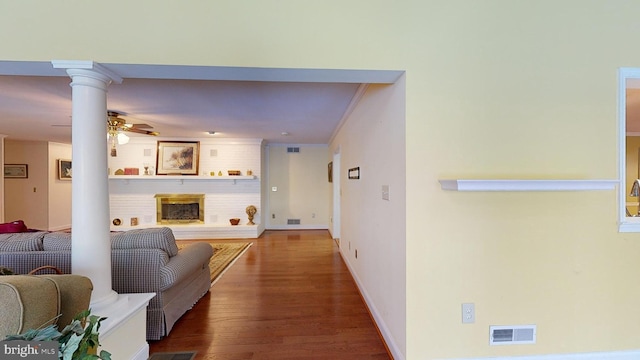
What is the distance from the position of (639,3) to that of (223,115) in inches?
163

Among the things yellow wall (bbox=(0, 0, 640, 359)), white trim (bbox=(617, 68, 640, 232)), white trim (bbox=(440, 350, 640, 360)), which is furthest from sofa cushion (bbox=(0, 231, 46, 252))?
white trim (bbox=(617, 68, 640, 232))

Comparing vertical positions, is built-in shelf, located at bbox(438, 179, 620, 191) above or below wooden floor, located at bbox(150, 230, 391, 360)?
above

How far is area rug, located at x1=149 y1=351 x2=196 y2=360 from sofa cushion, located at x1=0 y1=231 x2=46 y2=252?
1.30 m

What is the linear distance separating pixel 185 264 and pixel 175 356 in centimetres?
72

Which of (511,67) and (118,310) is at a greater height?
(511,67)

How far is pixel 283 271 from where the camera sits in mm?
3713

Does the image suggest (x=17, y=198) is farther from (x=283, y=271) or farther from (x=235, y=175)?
(x=283, y=271)

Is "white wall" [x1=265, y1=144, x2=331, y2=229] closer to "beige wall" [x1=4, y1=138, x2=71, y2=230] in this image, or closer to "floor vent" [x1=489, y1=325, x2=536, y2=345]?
"floor vent" [x1=489, y1=325, x2=536, y2=345]

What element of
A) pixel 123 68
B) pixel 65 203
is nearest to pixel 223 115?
pixel 123 68

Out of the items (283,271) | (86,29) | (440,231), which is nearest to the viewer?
(86,29)

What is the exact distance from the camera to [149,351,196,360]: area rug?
1930 millimetres

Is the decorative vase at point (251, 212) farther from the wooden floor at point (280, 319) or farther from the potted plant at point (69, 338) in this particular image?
the potted plant at point (69, 338)

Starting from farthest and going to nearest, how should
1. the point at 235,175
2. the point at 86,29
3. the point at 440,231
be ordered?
1. the point at 235,175
2. the point at 440,231
3. the point at 86,29

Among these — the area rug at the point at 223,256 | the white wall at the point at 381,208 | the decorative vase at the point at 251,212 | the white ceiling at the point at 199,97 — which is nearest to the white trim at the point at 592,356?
the white wall at the point at 381,208
